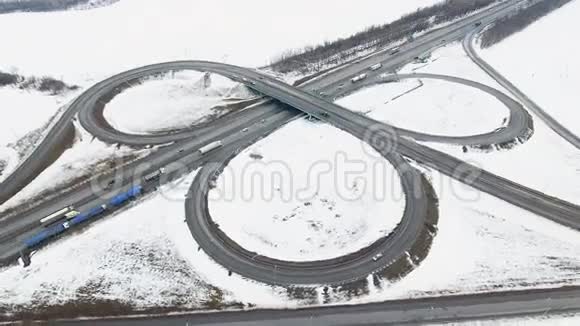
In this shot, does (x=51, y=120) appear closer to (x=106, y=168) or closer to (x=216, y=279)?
(x=106, y=168)

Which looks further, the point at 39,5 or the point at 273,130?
the point at 39,5

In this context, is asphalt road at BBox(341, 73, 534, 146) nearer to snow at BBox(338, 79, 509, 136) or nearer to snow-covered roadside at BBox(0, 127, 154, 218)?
snow at BBox(338, 79, 509, 136)

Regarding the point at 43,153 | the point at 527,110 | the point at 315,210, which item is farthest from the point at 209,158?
the point at 527,110

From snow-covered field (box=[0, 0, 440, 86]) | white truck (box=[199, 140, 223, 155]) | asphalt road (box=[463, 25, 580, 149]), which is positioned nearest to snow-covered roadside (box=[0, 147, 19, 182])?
snow-covered field (box=[0, 0, 440, 86])

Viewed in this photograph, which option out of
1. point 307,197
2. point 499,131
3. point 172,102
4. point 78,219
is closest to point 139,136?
point 172,102

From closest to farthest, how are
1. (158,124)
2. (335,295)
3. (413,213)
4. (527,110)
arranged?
(335,295) → (413,213) → (158,124) → (527,110)

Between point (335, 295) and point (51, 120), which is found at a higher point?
point (51, 120)

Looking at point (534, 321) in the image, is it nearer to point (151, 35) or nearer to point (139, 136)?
point (139, 136)
